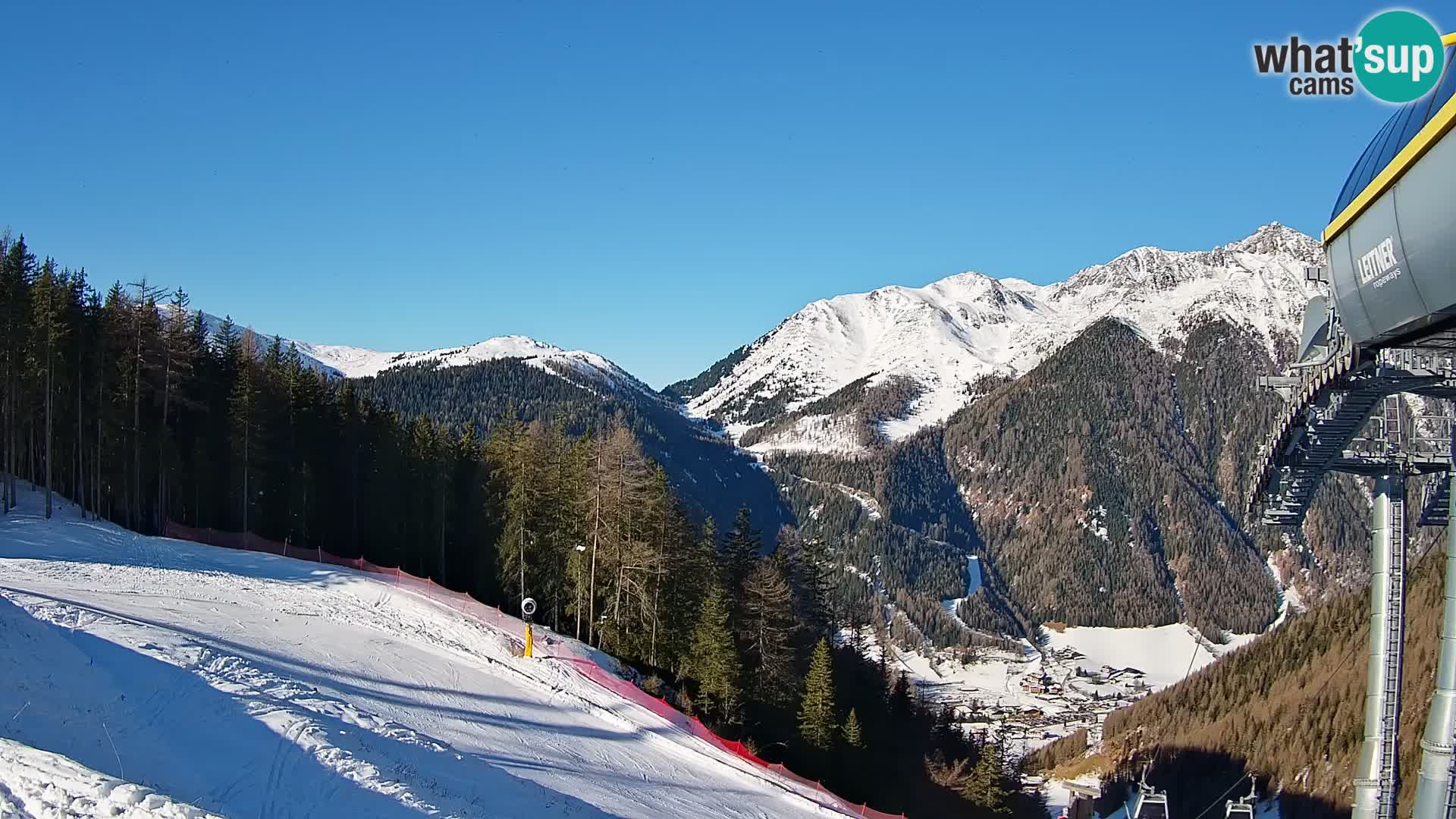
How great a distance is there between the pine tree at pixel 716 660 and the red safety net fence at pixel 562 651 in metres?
3.04

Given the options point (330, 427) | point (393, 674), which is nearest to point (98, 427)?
point (330, 427)

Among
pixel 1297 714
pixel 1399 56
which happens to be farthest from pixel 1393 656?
pixel 1297 714

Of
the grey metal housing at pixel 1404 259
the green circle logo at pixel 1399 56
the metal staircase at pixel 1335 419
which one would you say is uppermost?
the green circle logo at pixel 1399 56

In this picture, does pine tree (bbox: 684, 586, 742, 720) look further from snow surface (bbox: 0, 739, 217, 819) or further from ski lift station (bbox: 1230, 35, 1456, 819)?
snow surface (bbox: 0, 739, 217, 819)

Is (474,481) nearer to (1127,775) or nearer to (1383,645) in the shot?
(1383,645)

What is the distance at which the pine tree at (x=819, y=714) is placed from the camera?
3694 centimetres

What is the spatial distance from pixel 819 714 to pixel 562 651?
11.9 metres

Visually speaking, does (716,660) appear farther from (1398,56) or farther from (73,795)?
(1398,56)

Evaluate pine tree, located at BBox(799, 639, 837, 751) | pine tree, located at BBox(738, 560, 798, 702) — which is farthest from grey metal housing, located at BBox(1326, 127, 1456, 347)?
pine tree, located at BBox(738, 560, 798, 702)

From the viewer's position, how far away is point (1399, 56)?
10.9 m

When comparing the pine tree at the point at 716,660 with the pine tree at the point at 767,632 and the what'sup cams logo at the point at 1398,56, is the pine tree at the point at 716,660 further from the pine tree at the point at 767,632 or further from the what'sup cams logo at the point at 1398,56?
the what'sup cams logo at the point at 1398,56

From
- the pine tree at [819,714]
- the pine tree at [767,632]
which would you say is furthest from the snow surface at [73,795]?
the pine tree at [767,632]

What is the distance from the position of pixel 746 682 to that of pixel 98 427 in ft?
99.2

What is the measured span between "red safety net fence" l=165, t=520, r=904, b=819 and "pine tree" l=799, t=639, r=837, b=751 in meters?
4.76
